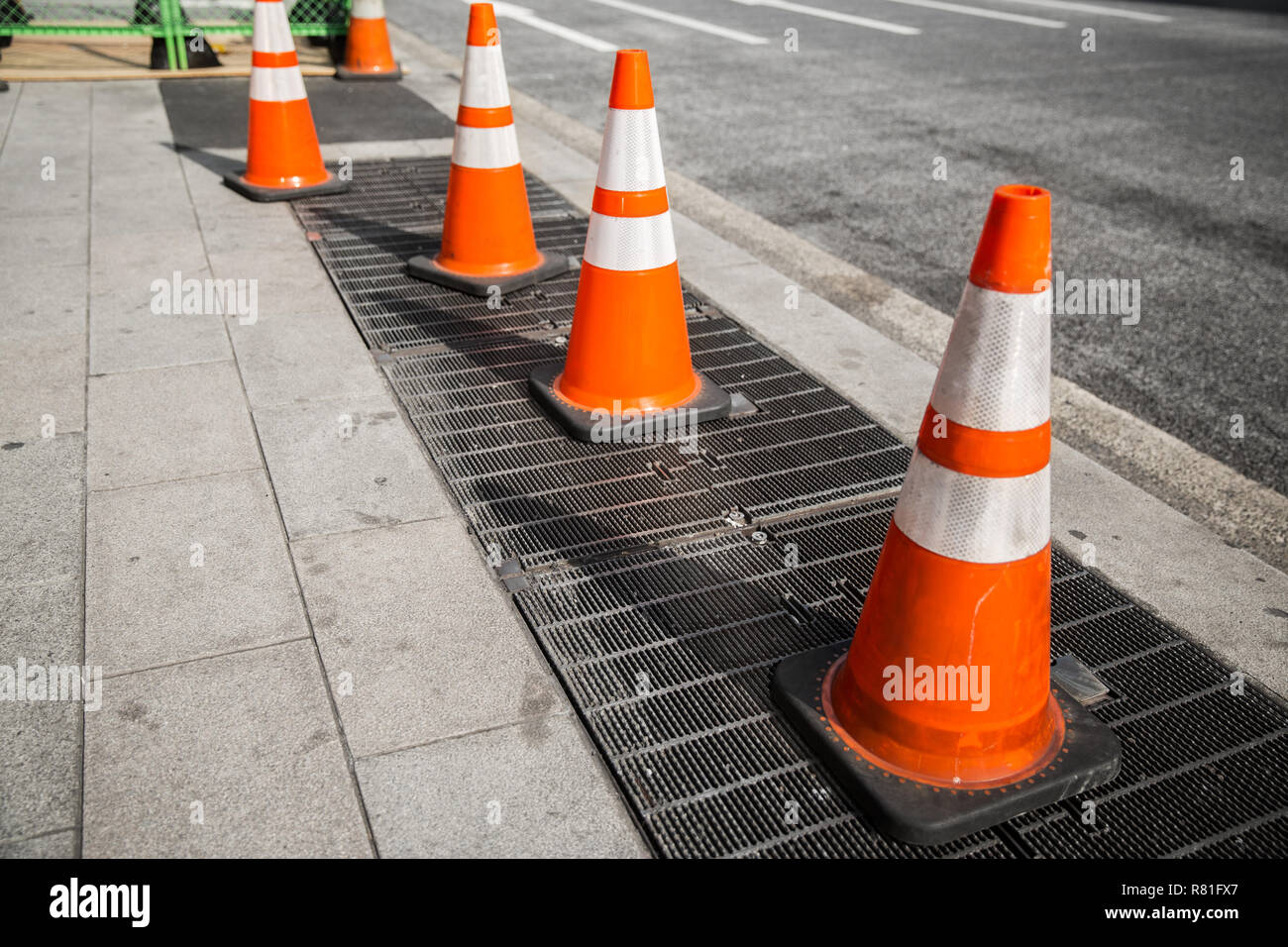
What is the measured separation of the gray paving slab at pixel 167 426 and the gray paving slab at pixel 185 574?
10 cm

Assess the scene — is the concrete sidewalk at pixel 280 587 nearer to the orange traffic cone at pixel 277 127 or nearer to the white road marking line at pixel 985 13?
the orange traffic cone at pixel 277 127

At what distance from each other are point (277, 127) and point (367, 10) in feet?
12.6

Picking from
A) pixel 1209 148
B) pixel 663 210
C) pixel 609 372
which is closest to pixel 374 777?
pixel 609 372

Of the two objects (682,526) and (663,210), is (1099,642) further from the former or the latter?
(663,210)

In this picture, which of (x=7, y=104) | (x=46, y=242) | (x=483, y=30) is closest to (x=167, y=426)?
(x=483, y=30)

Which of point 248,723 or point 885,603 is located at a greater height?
point 885,603

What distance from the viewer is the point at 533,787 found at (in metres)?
2.23

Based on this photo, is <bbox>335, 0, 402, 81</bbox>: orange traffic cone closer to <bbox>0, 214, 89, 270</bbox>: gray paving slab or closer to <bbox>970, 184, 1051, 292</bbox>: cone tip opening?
<bbox>0, 214, 89, 270</bbox>: gray paving slab

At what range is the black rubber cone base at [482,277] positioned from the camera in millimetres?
4730

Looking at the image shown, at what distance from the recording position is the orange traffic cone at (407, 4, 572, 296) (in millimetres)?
4551

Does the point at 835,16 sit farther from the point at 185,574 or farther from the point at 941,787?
the point at 941,787

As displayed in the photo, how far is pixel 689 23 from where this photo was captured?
13562 millimetres

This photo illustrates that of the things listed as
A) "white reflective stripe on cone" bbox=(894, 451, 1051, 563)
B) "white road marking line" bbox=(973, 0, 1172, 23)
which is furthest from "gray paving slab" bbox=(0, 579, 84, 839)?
"white road marking line" bbox=(973, 0, 1172, 23)

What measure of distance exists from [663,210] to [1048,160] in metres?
5.24
